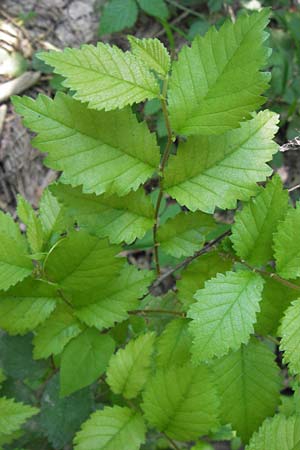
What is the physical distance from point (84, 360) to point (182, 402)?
0.90ft

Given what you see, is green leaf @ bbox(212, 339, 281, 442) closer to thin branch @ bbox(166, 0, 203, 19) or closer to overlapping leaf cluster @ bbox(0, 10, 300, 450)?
overlapping leaf cluster @ bbox(0, 10, 300, 450)

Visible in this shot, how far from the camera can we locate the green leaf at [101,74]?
3.04ft

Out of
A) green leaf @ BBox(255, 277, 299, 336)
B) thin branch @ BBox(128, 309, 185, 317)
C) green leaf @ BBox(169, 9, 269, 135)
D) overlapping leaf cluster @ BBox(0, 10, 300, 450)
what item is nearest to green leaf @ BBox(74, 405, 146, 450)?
overlapping leaf cluster @ BBox(0, 10, 300, 450)

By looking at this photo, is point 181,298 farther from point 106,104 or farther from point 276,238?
point 106,104

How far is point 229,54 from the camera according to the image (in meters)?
0.93

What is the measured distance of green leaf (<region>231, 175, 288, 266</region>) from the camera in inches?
42.1

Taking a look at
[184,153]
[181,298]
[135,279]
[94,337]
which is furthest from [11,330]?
[184,153]

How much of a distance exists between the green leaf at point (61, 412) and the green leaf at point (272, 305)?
57cm

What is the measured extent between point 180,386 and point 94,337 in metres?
0.28

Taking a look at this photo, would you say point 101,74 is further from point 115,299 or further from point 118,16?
point 118,16

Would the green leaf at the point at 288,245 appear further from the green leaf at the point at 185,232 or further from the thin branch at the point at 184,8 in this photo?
the thin branch at the point at 184,8

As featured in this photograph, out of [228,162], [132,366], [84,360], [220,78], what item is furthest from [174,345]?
[220,78]

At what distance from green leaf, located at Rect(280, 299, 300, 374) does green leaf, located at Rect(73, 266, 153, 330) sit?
1.16 ft

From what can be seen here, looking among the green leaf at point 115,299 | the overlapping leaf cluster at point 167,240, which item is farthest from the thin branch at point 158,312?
the green leaf at point 115,299
